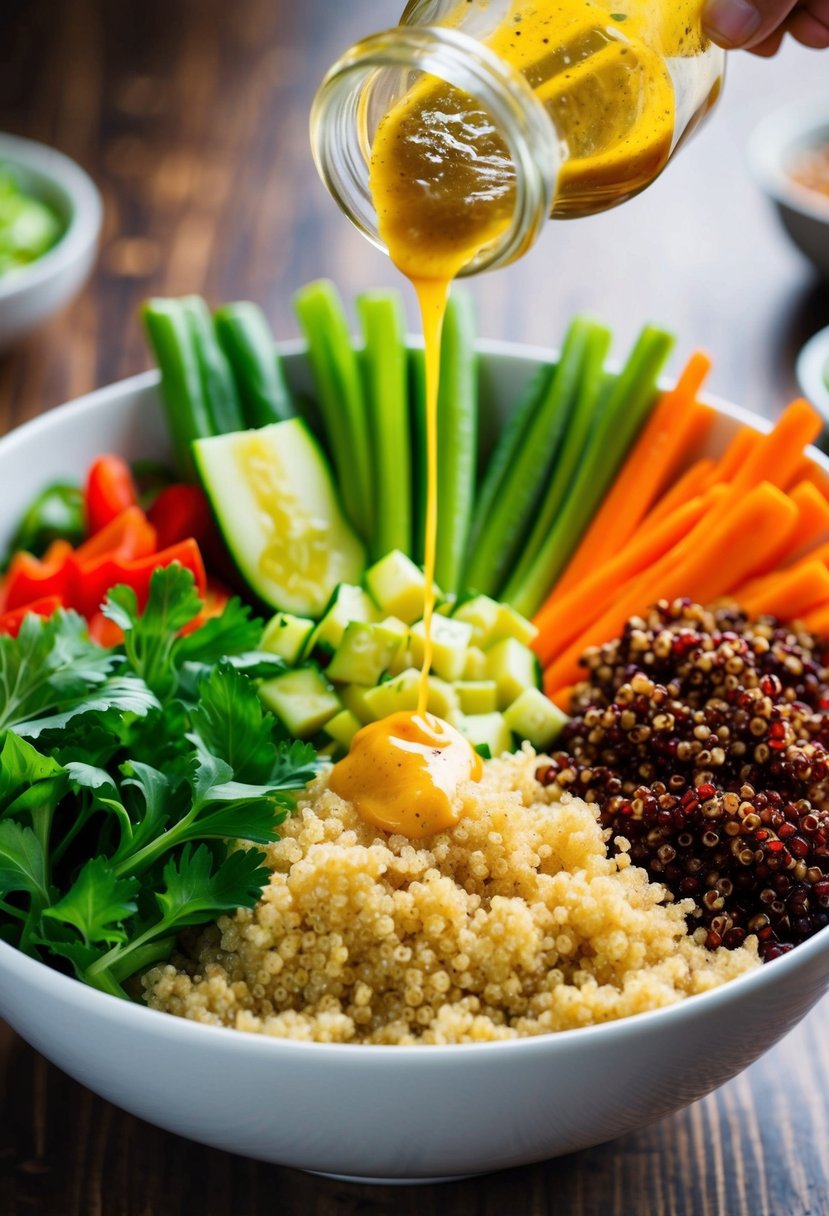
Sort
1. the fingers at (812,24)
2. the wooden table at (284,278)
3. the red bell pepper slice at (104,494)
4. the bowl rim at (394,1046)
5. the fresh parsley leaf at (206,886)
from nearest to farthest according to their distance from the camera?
the bowl rim at (394,1046) → the fresh parsley leaf at (206,886) → the wooden table at (284,278) → the fingers at (812,24) → the red bell pepper slice at (104,494)

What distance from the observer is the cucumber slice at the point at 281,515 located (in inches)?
95.4

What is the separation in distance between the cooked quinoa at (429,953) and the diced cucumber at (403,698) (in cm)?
42

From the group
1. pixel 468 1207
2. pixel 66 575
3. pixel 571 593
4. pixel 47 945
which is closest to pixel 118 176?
pixel 66 575

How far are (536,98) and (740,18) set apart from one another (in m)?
0.33

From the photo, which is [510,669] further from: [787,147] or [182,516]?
[787,147]

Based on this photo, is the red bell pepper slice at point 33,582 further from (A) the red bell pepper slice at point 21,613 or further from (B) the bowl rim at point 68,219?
(B) the bowl rim at point 68,219

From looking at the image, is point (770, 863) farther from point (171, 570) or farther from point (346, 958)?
point (171, 570)

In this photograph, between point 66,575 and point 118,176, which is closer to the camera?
point 66,575

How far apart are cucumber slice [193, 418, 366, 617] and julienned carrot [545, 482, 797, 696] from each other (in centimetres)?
46

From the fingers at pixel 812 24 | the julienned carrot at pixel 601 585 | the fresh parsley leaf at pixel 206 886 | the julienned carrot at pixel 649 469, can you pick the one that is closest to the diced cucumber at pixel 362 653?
the julienned carrot at pixel 601 585

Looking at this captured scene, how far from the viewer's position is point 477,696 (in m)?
2.19

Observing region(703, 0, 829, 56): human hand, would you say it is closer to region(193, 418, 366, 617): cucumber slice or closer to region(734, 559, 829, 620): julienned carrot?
region(734, 559, 829, 620): julienned carrot

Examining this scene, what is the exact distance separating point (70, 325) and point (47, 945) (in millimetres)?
2205

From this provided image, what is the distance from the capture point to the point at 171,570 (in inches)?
78.1
